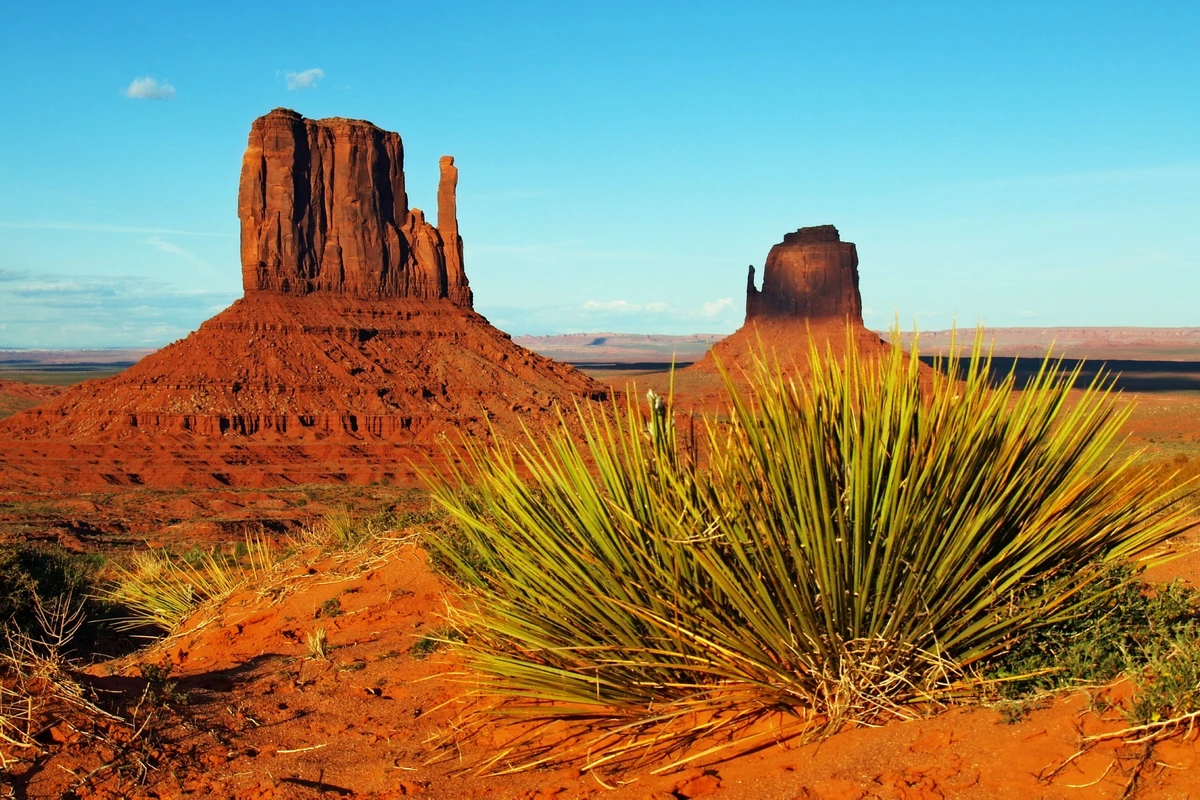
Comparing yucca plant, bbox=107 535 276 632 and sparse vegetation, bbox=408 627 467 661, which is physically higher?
sparse vegetation, bbox=408 627 467 661

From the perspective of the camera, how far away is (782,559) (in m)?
3.71

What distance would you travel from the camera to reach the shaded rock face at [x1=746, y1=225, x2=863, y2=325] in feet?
299

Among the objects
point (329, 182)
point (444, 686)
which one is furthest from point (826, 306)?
point (444, 686)

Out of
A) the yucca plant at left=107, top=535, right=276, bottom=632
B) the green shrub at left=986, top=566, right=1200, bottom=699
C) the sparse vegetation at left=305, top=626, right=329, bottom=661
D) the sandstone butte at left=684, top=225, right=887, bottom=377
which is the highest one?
the sandstone butte at left=684, top=225, right=887, bottom=377

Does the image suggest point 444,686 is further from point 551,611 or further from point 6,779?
point 6,779

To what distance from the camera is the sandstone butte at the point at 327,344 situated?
44.0m

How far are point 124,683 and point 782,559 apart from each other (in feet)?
12.2

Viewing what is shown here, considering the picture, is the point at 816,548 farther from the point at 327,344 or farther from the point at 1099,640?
the point at 327,344

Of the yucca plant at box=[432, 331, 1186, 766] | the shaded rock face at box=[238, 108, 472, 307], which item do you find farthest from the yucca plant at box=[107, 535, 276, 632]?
the shaded rock face at box=[238, 108, 472, 307]

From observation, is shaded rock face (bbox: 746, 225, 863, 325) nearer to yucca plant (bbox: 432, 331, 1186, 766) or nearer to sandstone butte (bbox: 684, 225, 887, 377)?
sandstone butte (bbox: 684, 225, 887, 377)

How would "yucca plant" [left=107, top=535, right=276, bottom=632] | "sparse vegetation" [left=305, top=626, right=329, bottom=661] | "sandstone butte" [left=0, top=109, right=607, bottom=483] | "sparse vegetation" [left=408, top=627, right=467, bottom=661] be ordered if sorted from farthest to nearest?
1. "sandstone butte" [left=0, top=109, right=607, bottom=483]
2. "yucca plant" [left=107, top=535, right=276, bottom=632]
3. "sparse vegetation" [left=305, top=626, right=329, bottom=661]
4. "sparse vegetation" [left=408, top=627, right=467, bottom=661]

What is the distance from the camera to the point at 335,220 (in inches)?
→ 2297

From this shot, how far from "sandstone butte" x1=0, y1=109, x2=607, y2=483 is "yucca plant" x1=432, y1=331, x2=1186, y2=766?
112 feet

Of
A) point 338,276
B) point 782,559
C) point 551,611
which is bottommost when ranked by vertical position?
point 551,611
